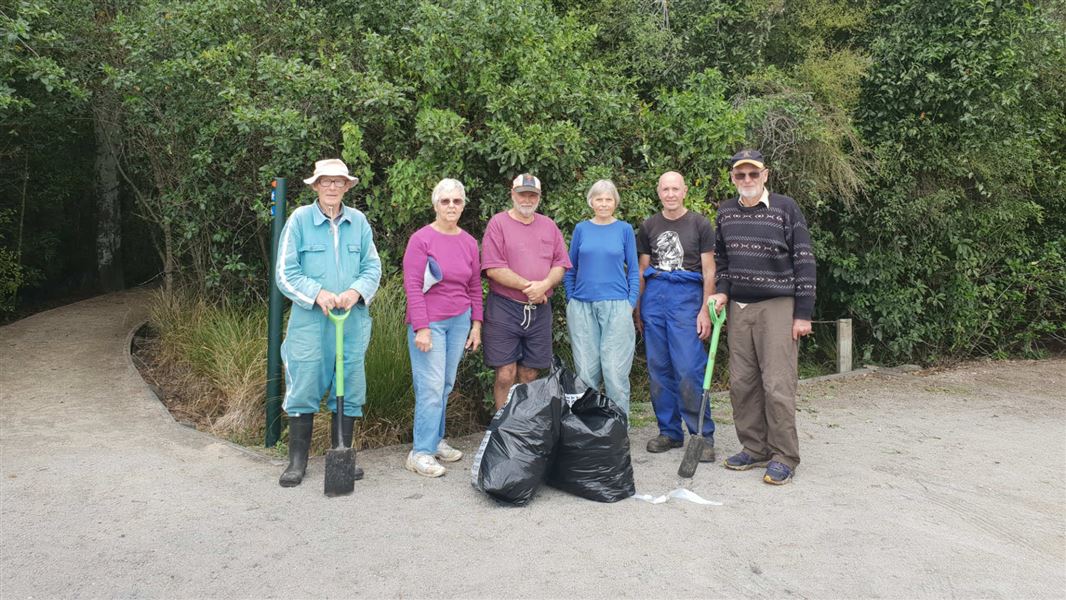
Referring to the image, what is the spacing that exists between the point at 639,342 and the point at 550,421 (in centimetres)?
323

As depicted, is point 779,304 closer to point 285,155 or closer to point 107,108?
point 285,155

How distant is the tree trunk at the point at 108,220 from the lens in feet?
41.3

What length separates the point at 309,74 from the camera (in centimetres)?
604

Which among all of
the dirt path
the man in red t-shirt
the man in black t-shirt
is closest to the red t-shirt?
the man in red t-shirt

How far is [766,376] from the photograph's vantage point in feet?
15.2

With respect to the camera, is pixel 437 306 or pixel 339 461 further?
pixel 437 306

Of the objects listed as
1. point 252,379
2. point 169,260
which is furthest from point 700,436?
point 169,260

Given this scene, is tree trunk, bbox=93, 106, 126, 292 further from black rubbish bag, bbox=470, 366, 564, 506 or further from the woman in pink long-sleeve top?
black rubbish bag, bbox=470, 366, 564, 506

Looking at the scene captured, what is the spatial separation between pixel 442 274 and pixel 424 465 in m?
1.16

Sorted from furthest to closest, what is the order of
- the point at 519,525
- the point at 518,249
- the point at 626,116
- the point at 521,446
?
the point at 626,116, the point at 518,249, the point at 521,446, the point at 519,525

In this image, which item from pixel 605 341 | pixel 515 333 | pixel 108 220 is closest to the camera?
pixel 515 333

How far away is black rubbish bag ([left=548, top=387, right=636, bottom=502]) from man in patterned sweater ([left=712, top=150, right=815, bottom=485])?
870 mm

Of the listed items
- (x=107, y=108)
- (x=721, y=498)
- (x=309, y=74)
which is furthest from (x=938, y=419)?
(x=107, y=108)

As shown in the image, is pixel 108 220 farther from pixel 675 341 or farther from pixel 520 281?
pixel 675 341
